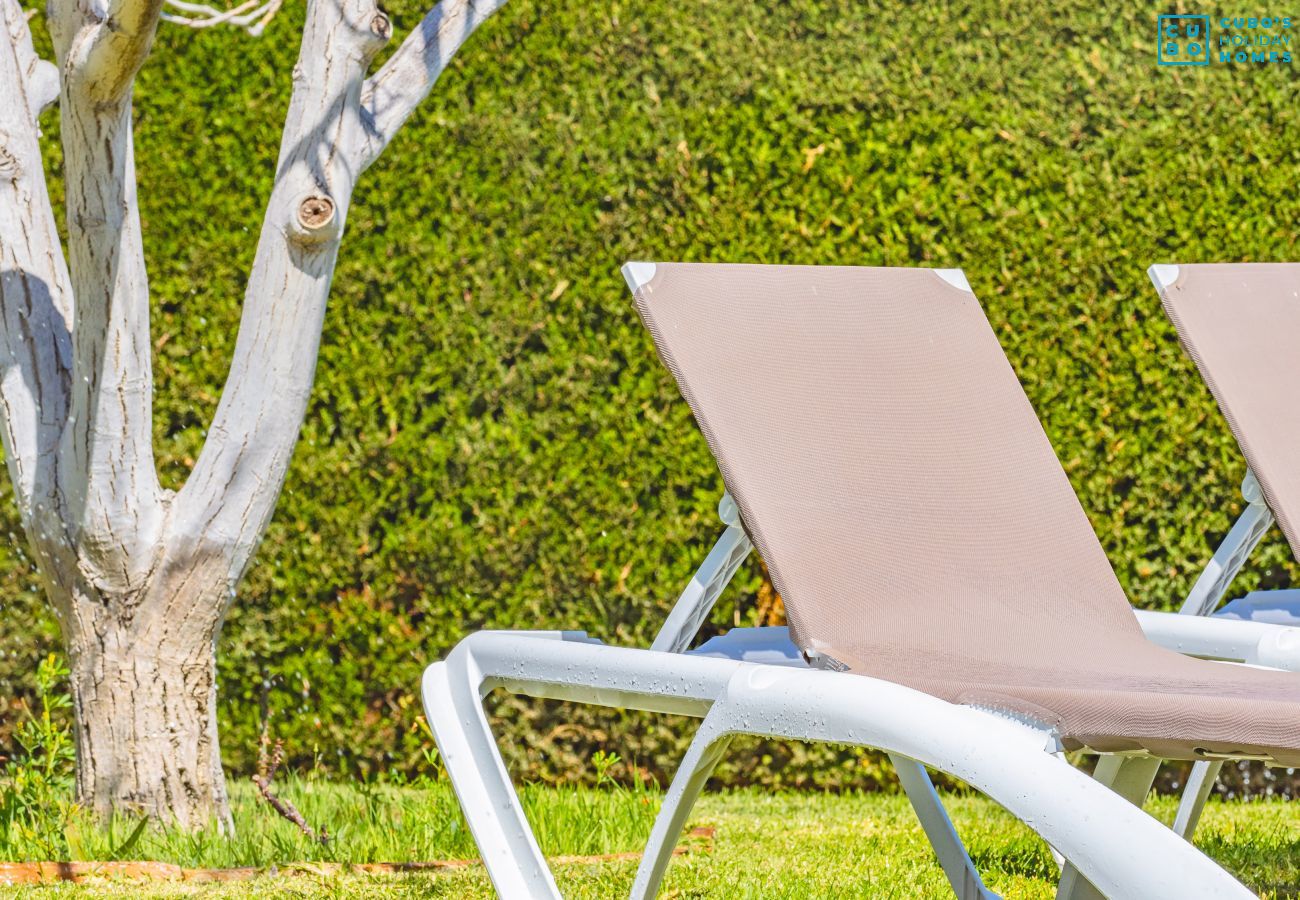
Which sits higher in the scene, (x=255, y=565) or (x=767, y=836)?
(x=255, y=565)


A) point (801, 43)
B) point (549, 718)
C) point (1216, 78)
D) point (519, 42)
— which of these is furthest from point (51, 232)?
point (1216, 78)

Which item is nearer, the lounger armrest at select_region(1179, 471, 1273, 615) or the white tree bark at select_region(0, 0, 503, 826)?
the lounger armrest at select_region(1179, 471, 1273, 615)

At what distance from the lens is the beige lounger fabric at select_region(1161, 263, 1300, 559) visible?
113 inches

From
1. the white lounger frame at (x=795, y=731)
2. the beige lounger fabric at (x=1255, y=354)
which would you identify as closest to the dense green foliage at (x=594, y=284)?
the beige lounger fabric at (x=1255, y=354)

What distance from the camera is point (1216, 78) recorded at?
489 cm

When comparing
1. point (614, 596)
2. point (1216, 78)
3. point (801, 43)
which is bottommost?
point (614, 596)

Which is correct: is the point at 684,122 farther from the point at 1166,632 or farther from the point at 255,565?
the point at 1166,632

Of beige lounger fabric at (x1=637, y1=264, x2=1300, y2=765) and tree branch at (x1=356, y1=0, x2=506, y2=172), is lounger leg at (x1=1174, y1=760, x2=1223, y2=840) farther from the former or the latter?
tree branch at (x1=356, y1=0, x2=506, y2=172)

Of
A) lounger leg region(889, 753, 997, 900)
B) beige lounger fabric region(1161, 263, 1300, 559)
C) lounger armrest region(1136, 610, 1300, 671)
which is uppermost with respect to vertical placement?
beige lounger fabric region(1161, 263, 1300, 559)

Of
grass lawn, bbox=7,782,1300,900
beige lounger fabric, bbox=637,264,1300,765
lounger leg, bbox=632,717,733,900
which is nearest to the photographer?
lounger leg, bbox=632,717,733,900

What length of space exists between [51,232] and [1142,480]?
130 inches

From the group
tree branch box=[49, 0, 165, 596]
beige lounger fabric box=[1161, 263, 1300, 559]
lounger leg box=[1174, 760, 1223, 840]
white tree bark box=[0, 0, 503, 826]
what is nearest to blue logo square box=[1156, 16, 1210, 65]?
beige lounger fabric box=[1161, 263, 1300, 559]

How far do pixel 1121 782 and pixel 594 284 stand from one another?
3057 mm

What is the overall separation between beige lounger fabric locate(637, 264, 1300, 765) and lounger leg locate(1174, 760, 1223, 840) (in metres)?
0.78
